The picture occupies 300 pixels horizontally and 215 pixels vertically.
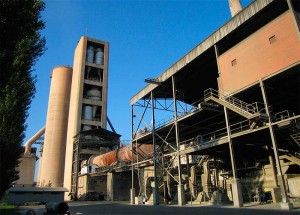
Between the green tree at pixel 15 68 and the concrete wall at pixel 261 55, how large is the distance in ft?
49.4

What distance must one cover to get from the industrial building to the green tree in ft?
46.0

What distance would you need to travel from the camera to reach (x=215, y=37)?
24719mm

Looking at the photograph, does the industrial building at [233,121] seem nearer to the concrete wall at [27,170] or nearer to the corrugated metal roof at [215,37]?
the corrugated metal roof at [215,37]

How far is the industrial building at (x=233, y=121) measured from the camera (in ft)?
65.5

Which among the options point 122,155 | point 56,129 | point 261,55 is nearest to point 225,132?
point 261,55

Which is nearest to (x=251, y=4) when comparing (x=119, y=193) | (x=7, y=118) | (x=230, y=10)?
(x=230, y=10)

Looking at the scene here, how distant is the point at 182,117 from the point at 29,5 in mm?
18507

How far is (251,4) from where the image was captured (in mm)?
21609

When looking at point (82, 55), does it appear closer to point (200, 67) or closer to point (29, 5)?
point (200, 67)

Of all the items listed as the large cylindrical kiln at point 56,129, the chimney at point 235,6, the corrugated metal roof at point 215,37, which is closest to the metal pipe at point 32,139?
the large cylindrical kiln at point 56,129

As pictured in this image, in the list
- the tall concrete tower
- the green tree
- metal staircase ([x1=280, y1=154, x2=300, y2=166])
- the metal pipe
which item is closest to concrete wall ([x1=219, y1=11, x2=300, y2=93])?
metal staircase ([x1=280, y1=154, x2=300, y2=166])

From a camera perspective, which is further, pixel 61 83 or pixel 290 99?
pixel 61 83

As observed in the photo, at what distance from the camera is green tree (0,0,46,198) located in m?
12.3

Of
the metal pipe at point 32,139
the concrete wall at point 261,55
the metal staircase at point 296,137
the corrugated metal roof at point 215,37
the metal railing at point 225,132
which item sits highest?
the metal pipe at point 32,139
